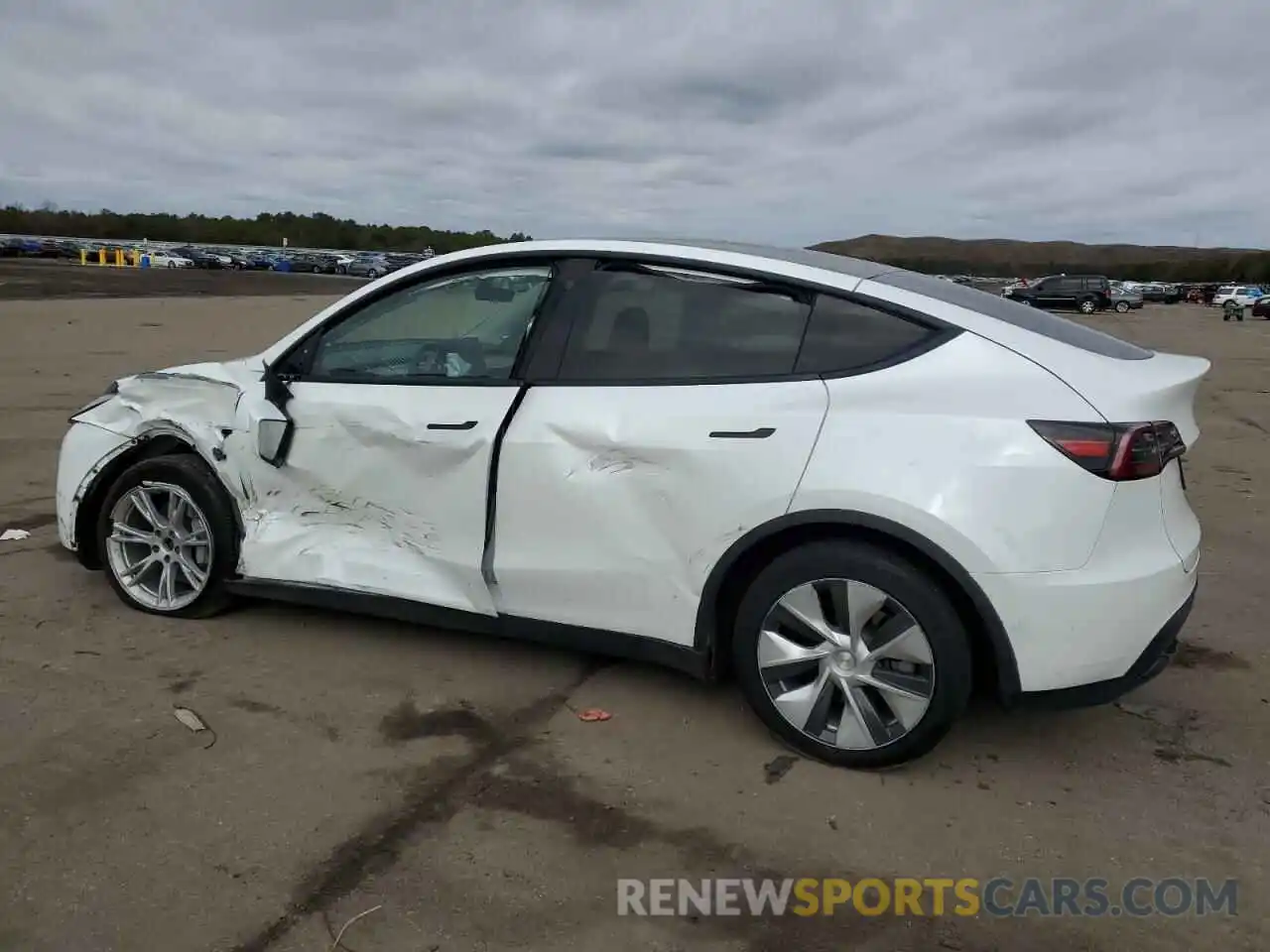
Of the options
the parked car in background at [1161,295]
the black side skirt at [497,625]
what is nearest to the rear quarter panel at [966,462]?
the black side skirt at [497,625]

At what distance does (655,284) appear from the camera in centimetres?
370

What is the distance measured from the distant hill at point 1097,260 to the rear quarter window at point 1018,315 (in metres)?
99.1

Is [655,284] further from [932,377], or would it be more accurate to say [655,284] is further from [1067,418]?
[1067,418]

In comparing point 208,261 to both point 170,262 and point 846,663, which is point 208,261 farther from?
point 846,663

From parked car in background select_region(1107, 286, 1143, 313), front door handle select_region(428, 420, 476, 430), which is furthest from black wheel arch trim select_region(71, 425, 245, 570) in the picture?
parked car in background select_region(1107, 286, 1143, 313)

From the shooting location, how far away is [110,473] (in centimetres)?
458

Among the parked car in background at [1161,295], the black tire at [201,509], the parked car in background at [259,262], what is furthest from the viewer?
the parked car in background at [1161,295]

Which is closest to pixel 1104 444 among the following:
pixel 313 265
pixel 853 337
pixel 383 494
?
pixel 853 337

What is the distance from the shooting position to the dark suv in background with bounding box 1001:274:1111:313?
4878 cm

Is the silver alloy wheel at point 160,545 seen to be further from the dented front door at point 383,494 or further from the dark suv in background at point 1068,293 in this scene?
the dark suv in background at point 1068,293

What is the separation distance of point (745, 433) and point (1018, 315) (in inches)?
41.3

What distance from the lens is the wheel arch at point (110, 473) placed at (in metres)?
4.46

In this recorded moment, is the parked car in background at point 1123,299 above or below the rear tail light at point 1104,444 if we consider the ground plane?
above

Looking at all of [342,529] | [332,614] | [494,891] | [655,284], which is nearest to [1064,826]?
[494,891]
